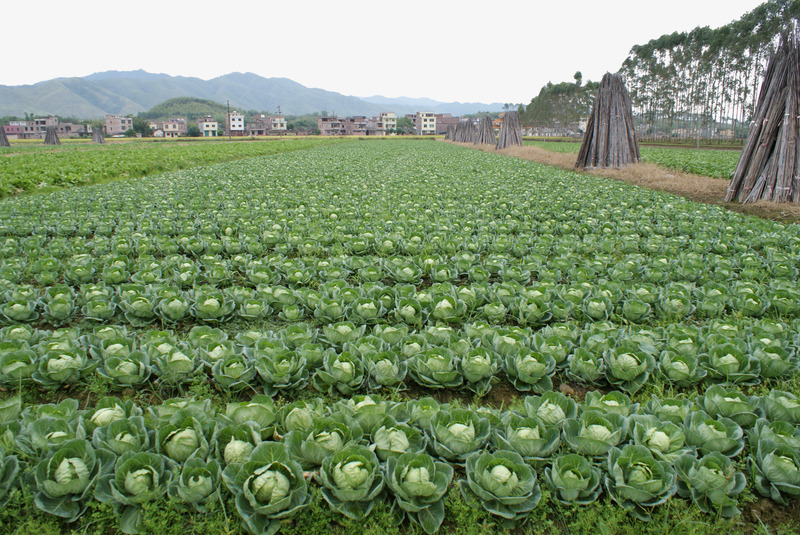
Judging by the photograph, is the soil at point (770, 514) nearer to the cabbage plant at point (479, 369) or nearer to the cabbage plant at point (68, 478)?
the cabbage plant at point (479, 369)

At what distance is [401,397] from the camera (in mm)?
3266

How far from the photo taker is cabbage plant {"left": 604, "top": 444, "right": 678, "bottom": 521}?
2174mm

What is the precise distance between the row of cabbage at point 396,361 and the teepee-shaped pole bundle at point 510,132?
37.3 m

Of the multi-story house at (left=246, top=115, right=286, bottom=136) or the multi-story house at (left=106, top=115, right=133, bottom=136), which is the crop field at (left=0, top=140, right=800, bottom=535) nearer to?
the multi-story house at (left=246, top=115, right=286, bottom=136)

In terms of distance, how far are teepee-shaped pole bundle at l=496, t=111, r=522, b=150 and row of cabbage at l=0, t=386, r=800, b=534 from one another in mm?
38334

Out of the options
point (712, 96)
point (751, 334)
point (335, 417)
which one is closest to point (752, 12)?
point (712, 96)

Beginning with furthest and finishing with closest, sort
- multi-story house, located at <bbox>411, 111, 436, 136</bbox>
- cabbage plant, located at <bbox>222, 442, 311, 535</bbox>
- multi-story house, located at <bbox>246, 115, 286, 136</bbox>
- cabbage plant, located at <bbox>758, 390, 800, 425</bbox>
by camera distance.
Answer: multi-story house, located at <bbox>411, 111, 436, 136</bbox> < multi-story house, located at <bbox>246, 115, 286, 136</bbox> < cabbage plant, located at <bbox>758, 390, 800, 425</bbox> < cabbage plant, located at <bbox>222, 442, 311, 535</bbox>

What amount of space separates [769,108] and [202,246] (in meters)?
13.0

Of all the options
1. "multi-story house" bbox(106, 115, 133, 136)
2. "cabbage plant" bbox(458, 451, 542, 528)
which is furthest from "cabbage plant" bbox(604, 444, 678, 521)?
"multi-story house" bbox(106, 115, 133, 136)

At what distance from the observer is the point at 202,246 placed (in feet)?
21.5

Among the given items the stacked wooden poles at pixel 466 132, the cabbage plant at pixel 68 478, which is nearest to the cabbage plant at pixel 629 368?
the cabbage plant at pixel 68 478

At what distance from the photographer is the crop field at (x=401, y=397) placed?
2.19 meters

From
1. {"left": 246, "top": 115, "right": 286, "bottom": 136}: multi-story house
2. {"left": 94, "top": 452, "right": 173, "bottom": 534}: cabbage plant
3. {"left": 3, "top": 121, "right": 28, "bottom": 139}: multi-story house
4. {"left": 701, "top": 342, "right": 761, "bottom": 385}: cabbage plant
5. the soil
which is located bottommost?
the soil

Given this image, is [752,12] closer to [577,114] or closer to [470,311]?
[577,114]
